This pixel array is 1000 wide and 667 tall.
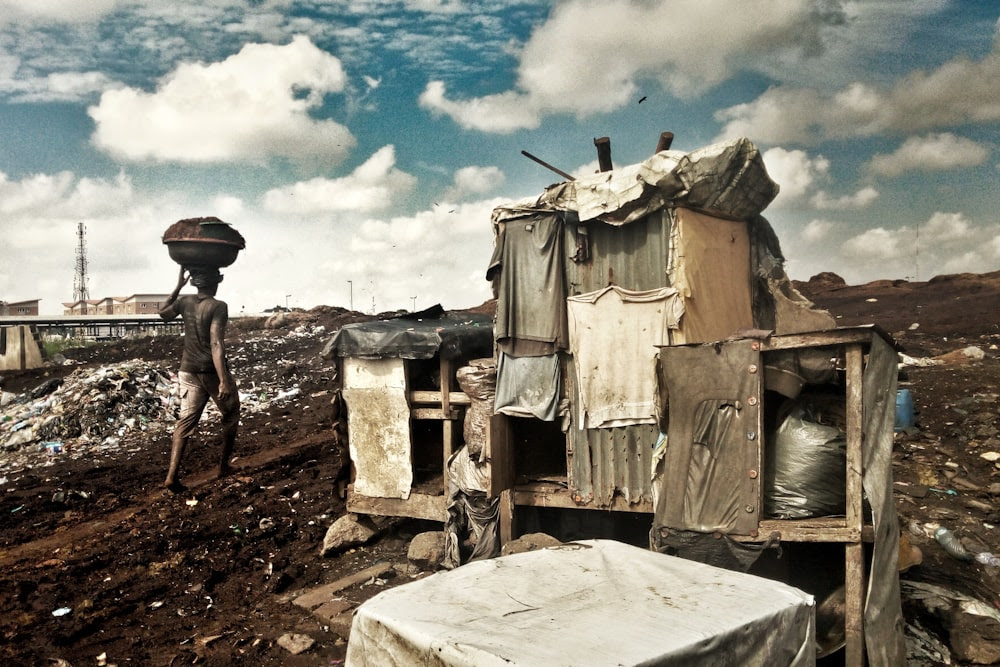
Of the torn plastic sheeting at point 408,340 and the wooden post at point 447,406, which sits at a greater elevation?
the torn plastic sheeting at point 408,340

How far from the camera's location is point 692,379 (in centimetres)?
457

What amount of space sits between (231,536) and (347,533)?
1.23 metres

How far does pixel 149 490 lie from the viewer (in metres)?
8.21

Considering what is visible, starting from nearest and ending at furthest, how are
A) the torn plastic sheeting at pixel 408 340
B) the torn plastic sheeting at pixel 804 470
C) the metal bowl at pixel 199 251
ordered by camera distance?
the torn plastic sheeting at pixel 804 470 → the torn plastic sheeting at pixel 408 340 → the metal bowl at pixel 199 251

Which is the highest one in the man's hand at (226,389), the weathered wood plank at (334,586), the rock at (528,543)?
the man's hand at (226,389)

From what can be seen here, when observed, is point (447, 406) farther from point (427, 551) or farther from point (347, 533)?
point (347, 533)

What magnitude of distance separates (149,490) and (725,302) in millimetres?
7207

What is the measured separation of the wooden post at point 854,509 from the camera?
4.11 meters

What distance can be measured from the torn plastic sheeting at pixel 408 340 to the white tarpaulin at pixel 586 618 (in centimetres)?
316

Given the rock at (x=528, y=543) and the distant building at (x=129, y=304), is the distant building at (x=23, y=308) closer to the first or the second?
the distant building at (x=129, y=304)

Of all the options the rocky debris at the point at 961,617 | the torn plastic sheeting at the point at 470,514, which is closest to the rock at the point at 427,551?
the torn plastic sheeting at the point at 470,514

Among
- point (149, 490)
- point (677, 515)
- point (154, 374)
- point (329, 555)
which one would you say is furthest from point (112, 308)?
point (677, 515)

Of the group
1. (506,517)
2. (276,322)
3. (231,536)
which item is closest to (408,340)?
(506,517)

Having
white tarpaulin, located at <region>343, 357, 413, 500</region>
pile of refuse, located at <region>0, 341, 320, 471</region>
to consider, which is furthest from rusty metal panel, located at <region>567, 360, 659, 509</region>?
pile of refuse, located at <region>0, 341, 320, 471</region>
